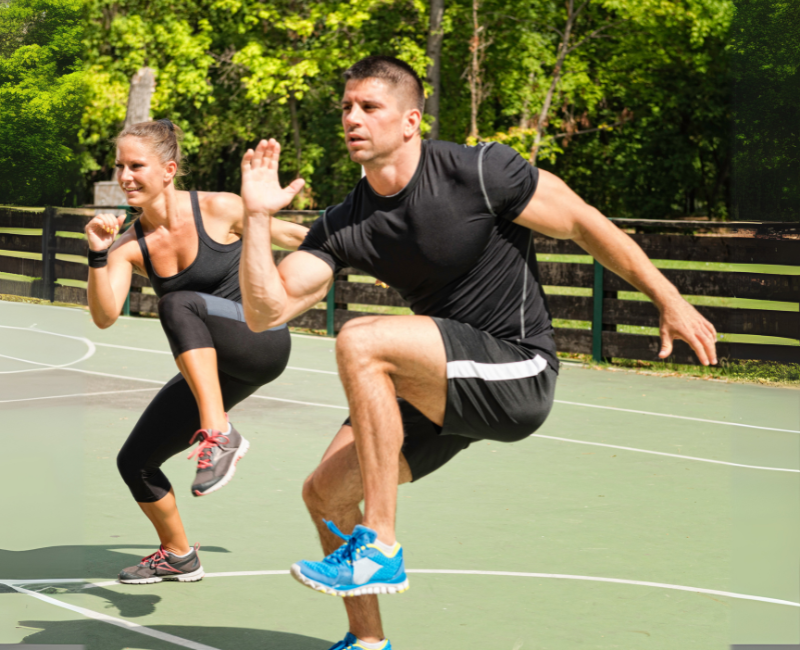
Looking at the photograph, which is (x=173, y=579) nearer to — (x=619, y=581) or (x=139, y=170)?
(x=139, y=170)

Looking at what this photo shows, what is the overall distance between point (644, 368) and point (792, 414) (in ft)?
9.23

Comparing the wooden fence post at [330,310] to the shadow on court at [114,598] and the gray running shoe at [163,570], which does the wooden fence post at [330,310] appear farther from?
the shadow on court at [114,598]

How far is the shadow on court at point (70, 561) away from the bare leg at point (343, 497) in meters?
1.57

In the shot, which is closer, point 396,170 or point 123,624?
point 396,170

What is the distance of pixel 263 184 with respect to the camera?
3.24 meters

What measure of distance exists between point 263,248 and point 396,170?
0.54 m

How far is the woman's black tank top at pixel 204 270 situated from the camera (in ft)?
14.6

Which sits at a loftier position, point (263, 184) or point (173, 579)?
point (263, 184)

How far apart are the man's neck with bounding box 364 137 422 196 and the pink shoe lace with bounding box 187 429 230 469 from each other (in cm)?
122

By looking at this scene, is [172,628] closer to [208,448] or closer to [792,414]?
[208,448]

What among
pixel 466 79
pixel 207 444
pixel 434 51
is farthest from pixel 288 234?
pixel 466 79

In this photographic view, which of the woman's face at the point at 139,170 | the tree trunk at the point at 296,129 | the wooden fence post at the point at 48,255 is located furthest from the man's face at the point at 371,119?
the tree trunk at the point at 296,129

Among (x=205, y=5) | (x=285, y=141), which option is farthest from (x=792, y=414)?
(x=285, y=141)

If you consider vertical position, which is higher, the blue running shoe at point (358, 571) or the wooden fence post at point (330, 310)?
the blue running shoe at point (358, 571)
